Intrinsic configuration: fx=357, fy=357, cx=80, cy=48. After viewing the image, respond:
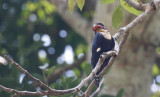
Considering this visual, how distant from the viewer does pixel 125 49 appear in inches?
178

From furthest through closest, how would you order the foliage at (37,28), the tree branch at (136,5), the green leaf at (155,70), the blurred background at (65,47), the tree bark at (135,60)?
the green leaf at (155,70) < the foliage at (37,28) < the tree bark at (135,60) < the blurred background at (65,47) < the tree branch at (136,5)

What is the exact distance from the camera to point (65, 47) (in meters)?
6.51

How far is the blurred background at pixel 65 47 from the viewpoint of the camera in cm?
369

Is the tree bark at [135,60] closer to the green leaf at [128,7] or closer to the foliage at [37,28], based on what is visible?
the foliage at [37,28]

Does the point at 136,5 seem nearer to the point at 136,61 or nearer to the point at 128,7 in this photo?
the point at 128,7

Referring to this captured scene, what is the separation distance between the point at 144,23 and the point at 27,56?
162 cm

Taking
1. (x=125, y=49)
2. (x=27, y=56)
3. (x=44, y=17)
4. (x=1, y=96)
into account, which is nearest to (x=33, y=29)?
(x=44, y=17)

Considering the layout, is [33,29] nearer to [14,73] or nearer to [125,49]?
[125,49]

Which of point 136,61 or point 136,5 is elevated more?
point 136,5

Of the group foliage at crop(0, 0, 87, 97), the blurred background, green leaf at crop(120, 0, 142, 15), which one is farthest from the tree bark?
green leaf at crop(120, 0, 142, 15)

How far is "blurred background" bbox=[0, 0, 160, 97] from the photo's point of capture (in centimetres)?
369

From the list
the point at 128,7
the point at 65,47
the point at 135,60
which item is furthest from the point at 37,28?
the point at 128,7

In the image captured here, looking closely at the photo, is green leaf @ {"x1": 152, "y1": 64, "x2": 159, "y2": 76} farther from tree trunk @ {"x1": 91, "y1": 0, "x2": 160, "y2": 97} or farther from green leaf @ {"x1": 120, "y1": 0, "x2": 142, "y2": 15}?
green leaf @ {"x1": 120, "y1": 0, "x2": 142, "y2": 15}

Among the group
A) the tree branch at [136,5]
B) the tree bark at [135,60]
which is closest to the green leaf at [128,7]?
the tree branch at [136,5]
